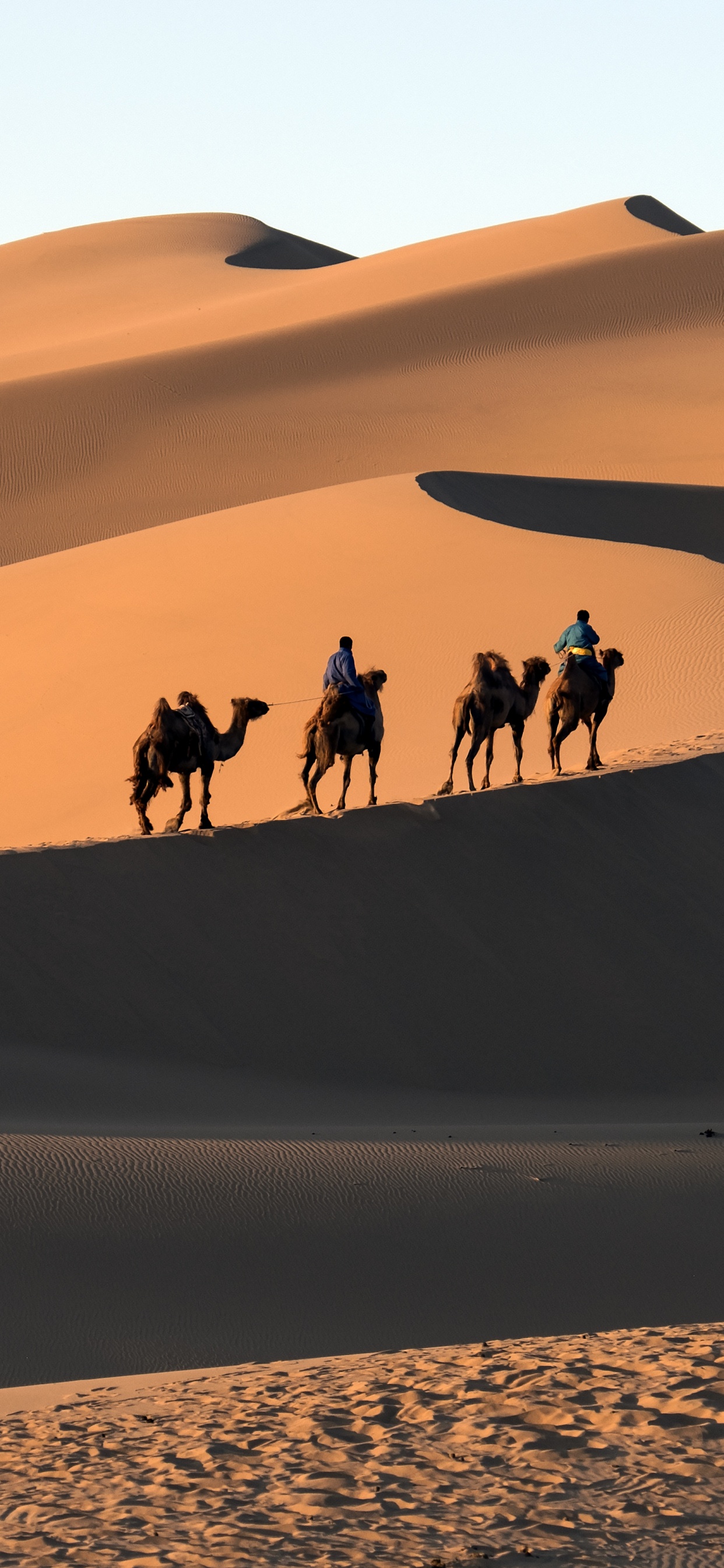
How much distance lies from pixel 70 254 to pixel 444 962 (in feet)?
256

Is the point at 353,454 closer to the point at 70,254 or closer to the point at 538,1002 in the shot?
the point at 538,1002

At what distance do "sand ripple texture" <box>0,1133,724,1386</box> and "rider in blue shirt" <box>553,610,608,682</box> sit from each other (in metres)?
6.12

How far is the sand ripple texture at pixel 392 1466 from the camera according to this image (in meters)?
5.13

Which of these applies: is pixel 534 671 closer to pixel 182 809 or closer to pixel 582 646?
pixel 582 646

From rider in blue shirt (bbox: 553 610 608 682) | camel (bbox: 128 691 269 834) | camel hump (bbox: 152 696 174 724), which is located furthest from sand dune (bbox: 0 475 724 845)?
camel hump (bbox: 152 696 174 724)

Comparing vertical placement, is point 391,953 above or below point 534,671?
below

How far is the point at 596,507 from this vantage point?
28.9m

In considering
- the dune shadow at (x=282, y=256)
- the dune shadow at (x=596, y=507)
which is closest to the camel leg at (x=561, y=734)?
the dune shadow at (x=596, y=507)

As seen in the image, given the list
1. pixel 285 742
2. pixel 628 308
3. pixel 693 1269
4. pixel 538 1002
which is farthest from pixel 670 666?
pixel 628 308

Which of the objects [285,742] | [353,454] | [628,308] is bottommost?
[285,742]

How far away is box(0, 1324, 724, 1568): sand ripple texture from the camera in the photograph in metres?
5.13

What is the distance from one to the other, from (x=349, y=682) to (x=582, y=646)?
8.90 ft

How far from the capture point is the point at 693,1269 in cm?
887

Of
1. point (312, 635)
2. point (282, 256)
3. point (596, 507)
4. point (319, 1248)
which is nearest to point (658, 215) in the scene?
point (282, 256)
